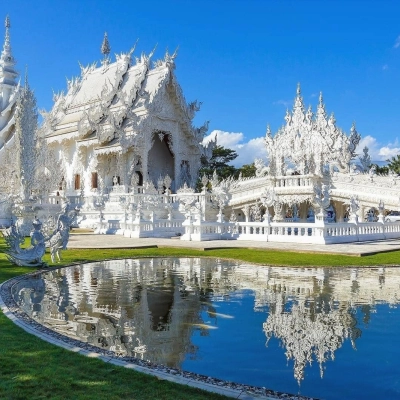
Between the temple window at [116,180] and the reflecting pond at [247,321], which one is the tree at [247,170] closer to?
the temple window at [116,180]

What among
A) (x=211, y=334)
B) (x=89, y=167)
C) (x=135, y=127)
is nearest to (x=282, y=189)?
(x=135, y=127)

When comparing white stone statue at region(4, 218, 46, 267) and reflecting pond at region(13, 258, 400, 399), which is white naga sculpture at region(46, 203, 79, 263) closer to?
white stone statue at region(4, 218, 46, 267)

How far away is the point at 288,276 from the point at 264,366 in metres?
5.36

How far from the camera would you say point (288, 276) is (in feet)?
31.9

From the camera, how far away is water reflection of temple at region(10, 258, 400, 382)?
5203 mm

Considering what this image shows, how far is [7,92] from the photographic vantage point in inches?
1599

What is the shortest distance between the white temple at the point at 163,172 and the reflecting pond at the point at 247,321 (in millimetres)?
8059

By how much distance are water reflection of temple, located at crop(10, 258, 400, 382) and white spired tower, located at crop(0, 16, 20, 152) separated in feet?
102

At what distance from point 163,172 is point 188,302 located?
84.1ft

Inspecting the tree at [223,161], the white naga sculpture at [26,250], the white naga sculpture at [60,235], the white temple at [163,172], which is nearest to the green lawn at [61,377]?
the white naga sculpture at [26,250]

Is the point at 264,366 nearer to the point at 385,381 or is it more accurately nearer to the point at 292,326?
the point at 385,381

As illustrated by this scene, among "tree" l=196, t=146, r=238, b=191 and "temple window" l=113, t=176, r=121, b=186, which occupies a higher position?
"tree" l=196, t=146, r=238, b=191

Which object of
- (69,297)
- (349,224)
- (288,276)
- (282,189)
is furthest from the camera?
(282,189)

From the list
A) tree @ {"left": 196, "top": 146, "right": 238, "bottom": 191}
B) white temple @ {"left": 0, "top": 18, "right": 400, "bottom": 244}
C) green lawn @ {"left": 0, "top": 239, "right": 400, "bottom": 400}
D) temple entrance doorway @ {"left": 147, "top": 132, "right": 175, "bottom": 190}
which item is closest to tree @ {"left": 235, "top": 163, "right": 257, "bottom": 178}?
tree @ {"left": 196, "top": 146, "right": 238, "bottom": 191}
